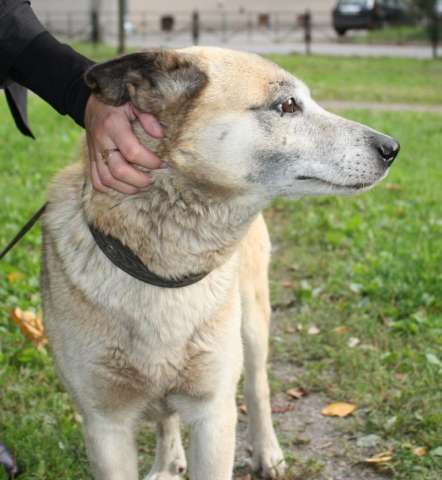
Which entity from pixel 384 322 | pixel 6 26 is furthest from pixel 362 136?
pixel 384 322

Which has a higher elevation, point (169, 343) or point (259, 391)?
point (169, 343)

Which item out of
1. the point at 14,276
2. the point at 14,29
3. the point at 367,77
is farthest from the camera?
the point at 367,77

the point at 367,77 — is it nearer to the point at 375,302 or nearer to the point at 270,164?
the point at 375,302

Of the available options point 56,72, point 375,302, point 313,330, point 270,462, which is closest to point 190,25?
point 375,302

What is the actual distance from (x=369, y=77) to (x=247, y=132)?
1598cm

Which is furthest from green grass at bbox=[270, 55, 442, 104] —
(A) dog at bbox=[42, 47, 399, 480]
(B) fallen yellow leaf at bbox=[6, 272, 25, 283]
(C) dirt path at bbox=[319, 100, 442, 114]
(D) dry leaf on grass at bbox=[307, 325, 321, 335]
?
(A) dog at bbox=[42, 47, 399, 480]

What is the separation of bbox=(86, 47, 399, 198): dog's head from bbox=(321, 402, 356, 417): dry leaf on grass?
1.44m

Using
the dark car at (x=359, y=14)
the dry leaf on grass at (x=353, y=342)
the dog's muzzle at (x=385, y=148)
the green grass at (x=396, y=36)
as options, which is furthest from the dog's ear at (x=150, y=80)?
the dark car at (x=359, y=14)

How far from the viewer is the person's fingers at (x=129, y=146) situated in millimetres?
2545

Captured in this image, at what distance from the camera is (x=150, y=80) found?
2.56 meters

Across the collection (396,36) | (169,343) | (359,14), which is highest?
(169,343)

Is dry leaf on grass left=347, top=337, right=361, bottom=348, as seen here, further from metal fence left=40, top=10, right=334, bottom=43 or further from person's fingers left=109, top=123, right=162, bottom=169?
metal fence left=40, top=10, right=334, bottom=43

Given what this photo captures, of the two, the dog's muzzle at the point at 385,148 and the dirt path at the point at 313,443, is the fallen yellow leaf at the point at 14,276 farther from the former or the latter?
the dog's muzzle at the point at 385,148

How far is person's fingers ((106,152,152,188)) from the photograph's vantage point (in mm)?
2545
